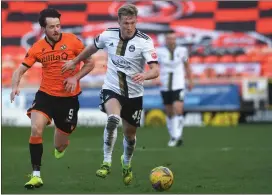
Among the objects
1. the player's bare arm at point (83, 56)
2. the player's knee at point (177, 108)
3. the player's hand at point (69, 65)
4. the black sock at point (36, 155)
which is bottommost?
the black sock at point (36, 155)

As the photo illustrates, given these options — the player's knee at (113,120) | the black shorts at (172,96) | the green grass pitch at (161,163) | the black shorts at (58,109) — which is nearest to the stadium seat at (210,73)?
the green grass pitch at (161,163)

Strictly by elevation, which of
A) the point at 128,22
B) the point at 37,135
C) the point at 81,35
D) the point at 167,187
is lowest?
the point at 167,187

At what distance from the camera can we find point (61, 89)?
9.48m

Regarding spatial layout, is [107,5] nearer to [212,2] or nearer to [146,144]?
[212,2]

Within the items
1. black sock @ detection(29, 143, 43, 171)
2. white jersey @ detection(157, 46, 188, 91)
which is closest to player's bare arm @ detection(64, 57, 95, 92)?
black sock @ detection(29, 143, 43, 171)

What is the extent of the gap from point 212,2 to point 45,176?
49.3 feet

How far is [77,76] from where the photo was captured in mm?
9320

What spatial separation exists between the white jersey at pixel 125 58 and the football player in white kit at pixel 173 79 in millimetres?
5982

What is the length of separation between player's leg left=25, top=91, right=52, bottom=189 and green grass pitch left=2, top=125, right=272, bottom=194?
0.15m

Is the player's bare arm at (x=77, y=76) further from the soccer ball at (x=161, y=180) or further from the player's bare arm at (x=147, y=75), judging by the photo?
the soccer ball at (x=161, y=180)

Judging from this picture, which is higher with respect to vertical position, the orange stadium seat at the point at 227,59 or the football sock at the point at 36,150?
the orange stadium seat at the point at 227,59

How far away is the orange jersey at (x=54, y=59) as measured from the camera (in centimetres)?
938

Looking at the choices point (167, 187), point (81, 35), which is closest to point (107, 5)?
point (81, 35)

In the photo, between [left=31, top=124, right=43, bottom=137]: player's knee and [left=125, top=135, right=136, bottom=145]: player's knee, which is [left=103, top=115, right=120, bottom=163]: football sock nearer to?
[left=125, top=135, right=136, bottom=145]: player's knee
